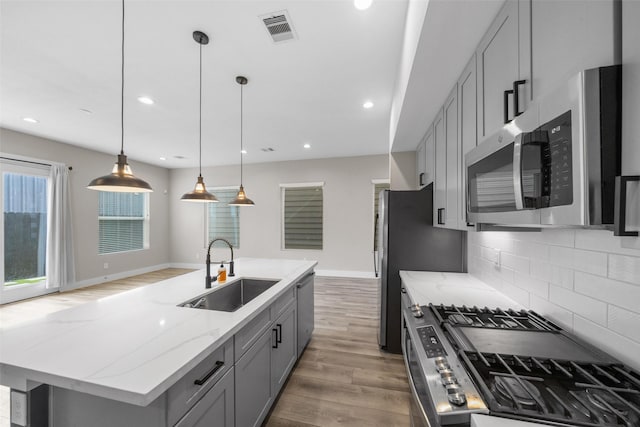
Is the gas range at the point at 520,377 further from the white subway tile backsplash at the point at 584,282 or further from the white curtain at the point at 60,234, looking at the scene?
the white curtain at the point at 60,234

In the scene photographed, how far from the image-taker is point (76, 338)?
1.07 metres

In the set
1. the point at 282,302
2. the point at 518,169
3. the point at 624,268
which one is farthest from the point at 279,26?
the point at 624,268

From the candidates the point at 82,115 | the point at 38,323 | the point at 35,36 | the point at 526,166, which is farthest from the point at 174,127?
the point at 526,166

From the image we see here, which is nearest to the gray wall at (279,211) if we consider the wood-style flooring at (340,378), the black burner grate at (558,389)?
the wood-style flooring at (340,378)

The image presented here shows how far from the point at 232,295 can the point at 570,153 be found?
2209mm

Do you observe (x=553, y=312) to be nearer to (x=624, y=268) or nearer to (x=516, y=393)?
(x=624, y=268)

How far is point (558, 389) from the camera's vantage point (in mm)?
750

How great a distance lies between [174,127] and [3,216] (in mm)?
2992

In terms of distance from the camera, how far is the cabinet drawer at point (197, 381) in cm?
87

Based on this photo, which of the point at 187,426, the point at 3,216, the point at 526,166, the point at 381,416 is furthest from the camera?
the point at 3,216

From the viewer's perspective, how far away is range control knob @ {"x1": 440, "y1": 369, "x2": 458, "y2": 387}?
775mm

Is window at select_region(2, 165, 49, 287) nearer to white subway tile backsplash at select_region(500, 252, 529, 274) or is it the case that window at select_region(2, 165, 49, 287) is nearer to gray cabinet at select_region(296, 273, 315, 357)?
gray cabinet at select_region(296, 273, 315, 357)

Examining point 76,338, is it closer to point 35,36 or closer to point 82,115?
point 35,36

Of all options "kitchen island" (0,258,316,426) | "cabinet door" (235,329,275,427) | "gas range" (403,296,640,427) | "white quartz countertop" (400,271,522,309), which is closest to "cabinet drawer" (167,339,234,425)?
"kitchen island" (0,258,316,426)
